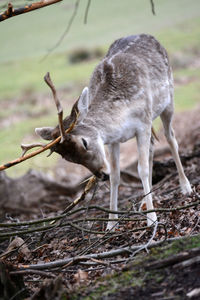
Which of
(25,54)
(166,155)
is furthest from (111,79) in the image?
(25,54)

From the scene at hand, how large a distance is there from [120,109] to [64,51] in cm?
2649

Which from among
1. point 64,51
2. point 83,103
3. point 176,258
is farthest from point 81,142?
point 64,51

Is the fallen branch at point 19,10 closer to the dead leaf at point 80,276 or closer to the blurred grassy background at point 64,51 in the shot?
the dead leaf at point 80,276

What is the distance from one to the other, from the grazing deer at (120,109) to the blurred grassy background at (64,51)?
8.46m

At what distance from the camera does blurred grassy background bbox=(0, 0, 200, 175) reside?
1939 cm

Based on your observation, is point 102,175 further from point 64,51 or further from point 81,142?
point 64,51

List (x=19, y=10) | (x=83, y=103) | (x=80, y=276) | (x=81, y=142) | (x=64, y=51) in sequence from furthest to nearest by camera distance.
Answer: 1. (x=64, y=51)
2. (x=83, y=103)
3. (x=81, y=142)
4. (x=19, y=10)
5. (x=80, y=276)

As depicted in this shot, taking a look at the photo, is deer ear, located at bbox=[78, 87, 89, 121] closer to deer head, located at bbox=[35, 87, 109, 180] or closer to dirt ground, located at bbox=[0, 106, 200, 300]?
deer head, located at bbox=[35, 87, 109, 180]

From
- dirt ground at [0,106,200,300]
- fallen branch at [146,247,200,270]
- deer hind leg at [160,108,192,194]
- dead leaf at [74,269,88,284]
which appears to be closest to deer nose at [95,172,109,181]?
dirt ground at [0,106,200,300]

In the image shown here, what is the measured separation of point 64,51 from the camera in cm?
3152

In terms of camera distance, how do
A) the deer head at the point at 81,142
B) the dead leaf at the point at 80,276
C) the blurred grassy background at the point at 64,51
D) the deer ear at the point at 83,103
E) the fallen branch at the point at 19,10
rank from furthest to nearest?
the blurred grassy background at the point at 64,51, the deer ear at the point at 83,103, the deer head at the point at 81,142, the fallen branch at the point at 19,10, the dead leaf at the point at 80,276

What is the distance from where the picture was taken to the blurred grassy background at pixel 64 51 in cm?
1939

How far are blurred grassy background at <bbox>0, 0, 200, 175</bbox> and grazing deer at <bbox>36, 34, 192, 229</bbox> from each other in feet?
27.7

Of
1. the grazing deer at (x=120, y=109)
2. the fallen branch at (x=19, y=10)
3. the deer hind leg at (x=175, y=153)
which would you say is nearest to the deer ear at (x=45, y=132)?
the grazing deer at (x=120, y=109)
